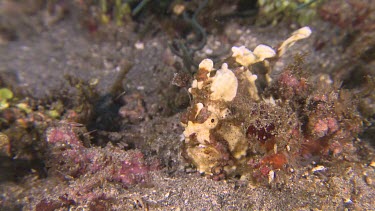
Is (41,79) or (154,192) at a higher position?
(41,79)

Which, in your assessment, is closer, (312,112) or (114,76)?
(312,112)

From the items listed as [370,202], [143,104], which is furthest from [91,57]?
[370,202]

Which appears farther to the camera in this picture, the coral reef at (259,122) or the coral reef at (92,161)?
the coral reef at (92,161)

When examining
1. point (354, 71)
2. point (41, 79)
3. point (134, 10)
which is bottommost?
point (354, 71)

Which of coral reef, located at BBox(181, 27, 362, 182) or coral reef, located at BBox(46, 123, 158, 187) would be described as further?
coral reef, located at BBox(46, 123, 158, 187)

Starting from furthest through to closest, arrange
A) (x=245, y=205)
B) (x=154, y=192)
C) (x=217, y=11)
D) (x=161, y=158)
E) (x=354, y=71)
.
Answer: (x=217, y=11), (x=354, y=71), (x=161, y=158), (x=154, y=192), (x=245, y=205)

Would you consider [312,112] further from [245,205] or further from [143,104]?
[143,104]

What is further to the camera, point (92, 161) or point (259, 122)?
point (92, 161)

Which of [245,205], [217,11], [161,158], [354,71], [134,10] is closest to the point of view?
[245,205]
